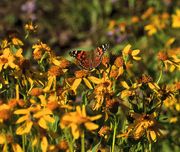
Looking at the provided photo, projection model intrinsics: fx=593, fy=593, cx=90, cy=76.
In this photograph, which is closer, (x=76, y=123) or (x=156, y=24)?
(x=76, y=123)

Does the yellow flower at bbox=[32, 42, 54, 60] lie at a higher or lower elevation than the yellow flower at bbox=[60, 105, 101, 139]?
higher

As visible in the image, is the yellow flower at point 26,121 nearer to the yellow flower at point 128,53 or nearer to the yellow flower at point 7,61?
the yellow flower at point 7,61

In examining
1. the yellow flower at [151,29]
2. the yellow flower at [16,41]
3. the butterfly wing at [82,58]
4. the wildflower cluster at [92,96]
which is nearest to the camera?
the wildflower cluster at [92,96]

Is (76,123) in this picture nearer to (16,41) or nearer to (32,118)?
(32,118)

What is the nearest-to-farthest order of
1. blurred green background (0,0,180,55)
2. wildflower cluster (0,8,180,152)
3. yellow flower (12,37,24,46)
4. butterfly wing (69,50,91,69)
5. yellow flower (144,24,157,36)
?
wildflower cluster (0,8,180,152), butterfly wing (69,50,91,69), yellow flower (12,37,24,46), yellow flower (144,24,157,36), blurred green background (0,0,180,55)

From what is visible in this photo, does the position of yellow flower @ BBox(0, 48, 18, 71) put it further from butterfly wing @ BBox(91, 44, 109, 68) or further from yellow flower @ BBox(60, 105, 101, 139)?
yellow flower @ BBox(60, 105, 101, 139)

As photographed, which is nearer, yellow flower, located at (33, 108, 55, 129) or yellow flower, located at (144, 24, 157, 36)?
yellow flower, located at (33, 108, 55, 129)

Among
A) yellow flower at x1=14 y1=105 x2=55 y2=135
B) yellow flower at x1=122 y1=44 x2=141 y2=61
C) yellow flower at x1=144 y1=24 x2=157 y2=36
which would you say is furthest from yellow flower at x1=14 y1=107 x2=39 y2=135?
yellow flower at x1=144 y1=24 x2=157 y2=36

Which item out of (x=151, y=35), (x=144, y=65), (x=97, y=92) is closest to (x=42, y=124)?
(x=97, y=92)

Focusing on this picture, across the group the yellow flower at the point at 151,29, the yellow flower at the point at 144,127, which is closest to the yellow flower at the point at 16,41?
the yellow flower at the point at 144,127

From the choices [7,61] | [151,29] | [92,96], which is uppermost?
[151,29]

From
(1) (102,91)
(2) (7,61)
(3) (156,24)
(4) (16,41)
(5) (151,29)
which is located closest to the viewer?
(1) (102,91)

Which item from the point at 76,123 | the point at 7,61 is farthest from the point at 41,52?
the point at 76,123
